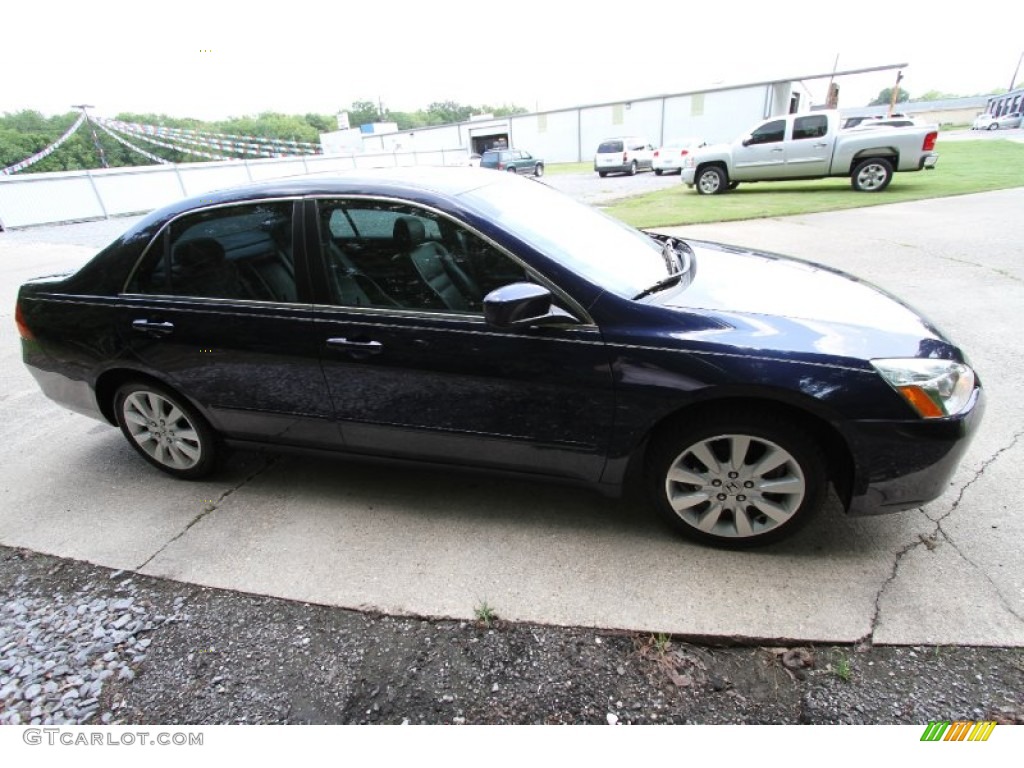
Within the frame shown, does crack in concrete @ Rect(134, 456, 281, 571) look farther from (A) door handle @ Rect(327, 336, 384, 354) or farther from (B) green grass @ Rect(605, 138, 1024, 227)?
(B) green grass @ Rect(605, 138, 1024, 227)

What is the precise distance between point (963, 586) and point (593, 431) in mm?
1526

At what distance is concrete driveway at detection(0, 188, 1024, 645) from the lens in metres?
2.20

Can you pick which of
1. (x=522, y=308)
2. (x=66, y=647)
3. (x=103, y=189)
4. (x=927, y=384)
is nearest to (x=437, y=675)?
(x=522, y=308)

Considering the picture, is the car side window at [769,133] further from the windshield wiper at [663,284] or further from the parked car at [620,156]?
the windshield wiper at [663,284]

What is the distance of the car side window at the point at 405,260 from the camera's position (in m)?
2.45

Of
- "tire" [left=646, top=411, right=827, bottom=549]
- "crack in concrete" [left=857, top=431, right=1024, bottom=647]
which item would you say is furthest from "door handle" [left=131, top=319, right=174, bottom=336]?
"crack in concrete" [left=857, top=431, right=1024, bottom=647]

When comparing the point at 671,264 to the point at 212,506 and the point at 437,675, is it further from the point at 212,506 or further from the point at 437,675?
the point at 212,506

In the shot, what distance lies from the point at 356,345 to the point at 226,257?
0.87 m

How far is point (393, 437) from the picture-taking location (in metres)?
2.73

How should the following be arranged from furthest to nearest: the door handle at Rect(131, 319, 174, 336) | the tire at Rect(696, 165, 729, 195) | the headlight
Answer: the tire at Rect(696, 165, 729, 195) → the door handle at Rect(131, 319, 174, 336) → the headlight

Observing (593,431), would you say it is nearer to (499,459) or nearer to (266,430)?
(499,459)

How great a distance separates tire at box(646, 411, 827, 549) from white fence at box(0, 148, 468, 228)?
13820mm
